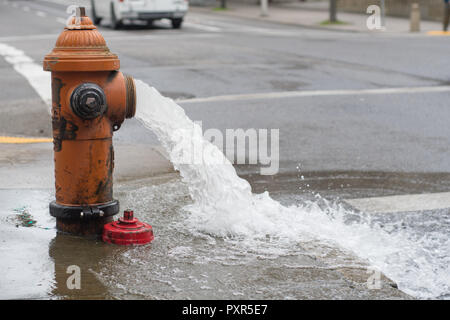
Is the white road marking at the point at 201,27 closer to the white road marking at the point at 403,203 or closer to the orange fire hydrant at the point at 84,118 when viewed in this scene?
the white road marking at the point at 403,203

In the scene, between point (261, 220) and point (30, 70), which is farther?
point (30, 70)

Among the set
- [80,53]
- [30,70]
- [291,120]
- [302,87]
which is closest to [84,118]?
[80,53]

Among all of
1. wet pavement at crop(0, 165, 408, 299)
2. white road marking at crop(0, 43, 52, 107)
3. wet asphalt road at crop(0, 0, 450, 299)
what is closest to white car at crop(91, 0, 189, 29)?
wet asphalt road at crop(0, 0, 450, 299)

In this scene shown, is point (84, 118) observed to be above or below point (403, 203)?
above

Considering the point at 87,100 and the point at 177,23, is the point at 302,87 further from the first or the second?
the point at 177,23

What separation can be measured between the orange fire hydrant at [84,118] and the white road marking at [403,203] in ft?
6.74

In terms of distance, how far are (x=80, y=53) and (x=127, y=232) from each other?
1.06m

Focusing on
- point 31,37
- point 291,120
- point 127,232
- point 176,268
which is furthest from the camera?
point 31,37

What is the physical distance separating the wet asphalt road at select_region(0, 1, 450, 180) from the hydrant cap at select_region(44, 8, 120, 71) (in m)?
2.88

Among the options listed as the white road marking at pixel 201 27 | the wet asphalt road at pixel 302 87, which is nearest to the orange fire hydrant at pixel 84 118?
the wet asphalt road at pixel 302 87

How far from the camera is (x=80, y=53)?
14.1ft

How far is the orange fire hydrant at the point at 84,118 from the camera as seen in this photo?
169 inches

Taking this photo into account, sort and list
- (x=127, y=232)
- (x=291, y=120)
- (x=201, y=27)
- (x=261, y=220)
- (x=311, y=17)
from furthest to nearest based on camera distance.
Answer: (x=311, y=17), (x=201, y=27), (x=291, y=120), (x=261, y=220), (x=127, y=232)

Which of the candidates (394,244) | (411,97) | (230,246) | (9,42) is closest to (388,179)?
(394,244)
